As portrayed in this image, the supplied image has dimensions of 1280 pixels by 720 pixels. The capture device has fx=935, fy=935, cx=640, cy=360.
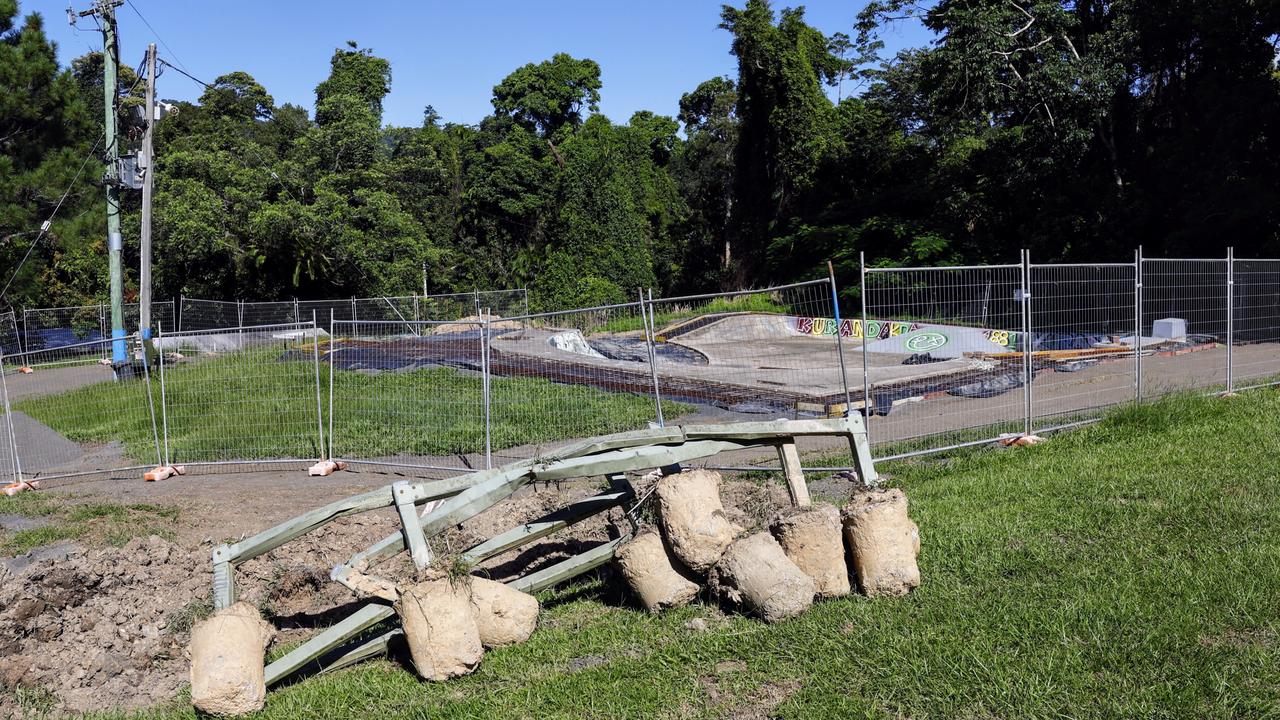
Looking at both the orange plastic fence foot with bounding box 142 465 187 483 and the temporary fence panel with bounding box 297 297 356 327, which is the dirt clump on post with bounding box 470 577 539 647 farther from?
the temporary fence panel with bounding box 297 297 356 327

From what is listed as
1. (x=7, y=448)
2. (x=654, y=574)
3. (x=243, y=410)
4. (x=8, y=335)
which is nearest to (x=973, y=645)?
(x=654, y=574)

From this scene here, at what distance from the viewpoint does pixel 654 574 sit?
529 centimetres

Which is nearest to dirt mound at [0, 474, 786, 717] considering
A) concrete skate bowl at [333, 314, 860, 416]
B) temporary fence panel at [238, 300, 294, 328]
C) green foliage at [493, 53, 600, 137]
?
concrete skate bowl at [333, 314, 860, 416]

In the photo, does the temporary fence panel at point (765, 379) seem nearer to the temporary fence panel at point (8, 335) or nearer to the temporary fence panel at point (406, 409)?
the temporary fence panel at point (406, 409)

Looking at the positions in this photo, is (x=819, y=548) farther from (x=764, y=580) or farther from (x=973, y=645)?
(x=973, y=645)

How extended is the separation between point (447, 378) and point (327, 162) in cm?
2807

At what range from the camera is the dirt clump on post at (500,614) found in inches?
195

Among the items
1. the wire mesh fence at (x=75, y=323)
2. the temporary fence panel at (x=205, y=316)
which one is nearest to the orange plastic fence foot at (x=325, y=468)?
the temporary fence panel at (x=205, y=316)

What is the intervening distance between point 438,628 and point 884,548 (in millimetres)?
2448

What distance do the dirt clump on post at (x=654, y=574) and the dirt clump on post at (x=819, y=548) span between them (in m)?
0.63

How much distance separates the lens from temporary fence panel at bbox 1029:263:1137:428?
11727 mm

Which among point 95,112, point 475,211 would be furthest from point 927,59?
point 95,112

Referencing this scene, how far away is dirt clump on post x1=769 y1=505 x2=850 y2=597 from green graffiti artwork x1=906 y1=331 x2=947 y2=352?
10918mm

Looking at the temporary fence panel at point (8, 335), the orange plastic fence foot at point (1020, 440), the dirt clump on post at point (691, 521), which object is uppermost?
the temporary fence panel at point (8, 335)
